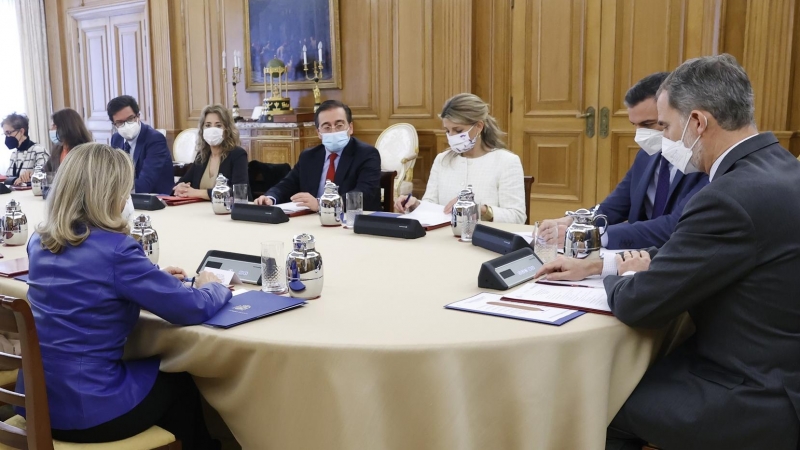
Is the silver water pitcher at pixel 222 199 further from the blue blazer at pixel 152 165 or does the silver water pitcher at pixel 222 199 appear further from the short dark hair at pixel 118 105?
the short dark hair at pixel 118 105

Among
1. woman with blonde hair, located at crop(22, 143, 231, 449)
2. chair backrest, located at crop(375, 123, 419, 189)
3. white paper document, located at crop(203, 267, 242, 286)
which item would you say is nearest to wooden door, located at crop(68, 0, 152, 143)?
chair backrest, located at crop(375, 123, 419, 189)

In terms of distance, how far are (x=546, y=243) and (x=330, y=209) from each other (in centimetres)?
108

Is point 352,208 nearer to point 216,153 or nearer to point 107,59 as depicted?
point 216,153

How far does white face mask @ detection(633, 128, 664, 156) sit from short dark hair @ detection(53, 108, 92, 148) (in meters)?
3.78

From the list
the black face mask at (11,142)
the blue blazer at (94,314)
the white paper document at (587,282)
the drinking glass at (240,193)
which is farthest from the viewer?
the black face mask at (11,142)

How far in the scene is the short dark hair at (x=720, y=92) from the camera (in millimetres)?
1787

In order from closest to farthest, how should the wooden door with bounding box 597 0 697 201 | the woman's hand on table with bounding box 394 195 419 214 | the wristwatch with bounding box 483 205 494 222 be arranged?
the wristwatch with bounding box 483 205 494 222
the woman's hand on table with bounding box 394 195 419 214
the wooden door with bounding box 597 0 697 201

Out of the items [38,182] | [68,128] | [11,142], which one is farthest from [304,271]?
[11,142]

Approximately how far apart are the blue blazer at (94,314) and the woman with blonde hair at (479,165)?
5.94 ft

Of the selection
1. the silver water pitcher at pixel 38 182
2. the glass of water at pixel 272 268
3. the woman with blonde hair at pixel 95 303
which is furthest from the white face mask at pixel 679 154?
the silver water pitcher at pixel 38 182

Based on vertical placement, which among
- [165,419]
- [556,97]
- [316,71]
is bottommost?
[165,419]

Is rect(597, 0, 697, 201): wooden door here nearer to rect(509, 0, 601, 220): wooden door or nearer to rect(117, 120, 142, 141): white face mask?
rect(509, 0, 601, 220): wooden door

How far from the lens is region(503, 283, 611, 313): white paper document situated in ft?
6.15

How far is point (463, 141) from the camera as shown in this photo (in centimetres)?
367
